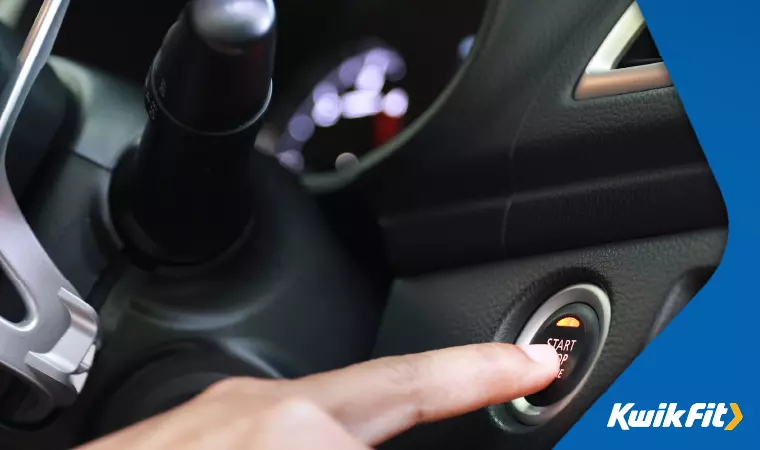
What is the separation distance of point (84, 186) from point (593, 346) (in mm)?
374

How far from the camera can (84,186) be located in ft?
2.00

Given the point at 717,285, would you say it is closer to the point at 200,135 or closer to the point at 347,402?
the point at 347,402

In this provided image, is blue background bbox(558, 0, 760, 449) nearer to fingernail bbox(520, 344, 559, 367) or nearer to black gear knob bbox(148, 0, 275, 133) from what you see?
fingernail bbox(520, 344, 559, 367)

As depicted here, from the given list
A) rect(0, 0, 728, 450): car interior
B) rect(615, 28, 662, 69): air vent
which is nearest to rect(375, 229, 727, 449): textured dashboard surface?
rect(0, 0, 728, 450): car interior

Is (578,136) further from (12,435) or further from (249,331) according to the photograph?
(12,435)

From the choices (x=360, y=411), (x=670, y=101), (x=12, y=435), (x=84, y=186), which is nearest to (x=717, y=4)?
(x=670, y=101)

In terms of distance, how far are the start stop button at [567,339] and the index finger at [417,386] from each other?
0.08ft

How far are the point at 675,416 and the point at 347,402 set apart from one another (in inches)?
6.4

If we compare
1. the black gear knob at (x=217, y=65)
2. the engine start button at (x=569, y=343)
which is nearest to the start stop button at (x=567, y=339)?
the engine start button at (x=569, y=343)

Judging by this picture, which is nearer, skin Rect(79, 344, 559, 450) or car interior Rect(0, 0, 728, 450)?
skin Rect(79, 344, 559, 450)

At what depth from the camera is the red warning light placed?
1.73 feet

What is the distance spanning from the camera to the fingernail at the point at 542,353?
→ 501mm

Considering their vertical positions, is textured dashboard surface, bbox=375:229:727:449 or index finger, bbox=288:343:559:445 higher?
textured dashboard surface, bbox=375:229:727:449

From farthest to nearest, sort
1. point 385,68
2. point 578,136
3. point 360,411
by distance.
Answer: point 385,68, point 578,136, point 360,411
